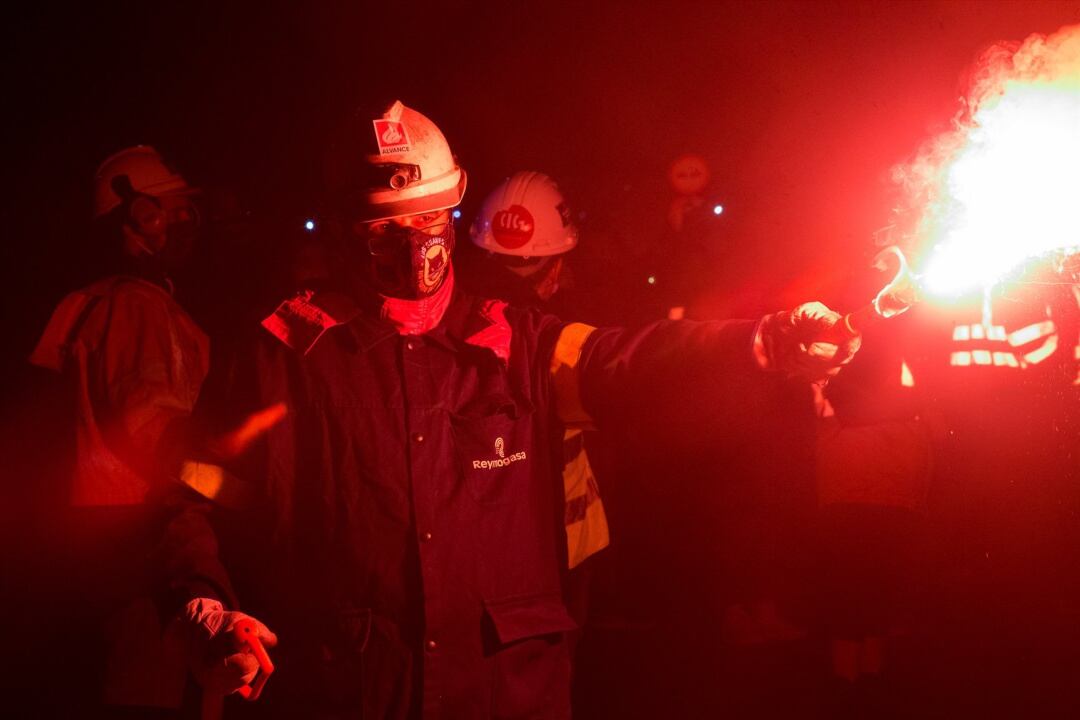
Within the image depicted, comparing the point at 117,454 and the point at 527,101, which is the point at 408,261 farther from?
the point at 527,101

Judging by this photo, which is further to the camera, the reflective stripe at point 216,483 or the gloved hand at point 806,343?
the reflective stripe at point 216,483

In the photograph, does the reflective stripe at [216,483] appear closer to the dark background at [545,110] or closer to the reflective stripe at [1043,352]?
the reflective stripe at [1043,352]

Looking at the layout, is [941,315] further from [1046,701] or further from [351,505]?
[351,505]

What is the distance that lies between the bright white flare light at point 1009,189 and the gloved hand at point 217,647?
7.31 ft

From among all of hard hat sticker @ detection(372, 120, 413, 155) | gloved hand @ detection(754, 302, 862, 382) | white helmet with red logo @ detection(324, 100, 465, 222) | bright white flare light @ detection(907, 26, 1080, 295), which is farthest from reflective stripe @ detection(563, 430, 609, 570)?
bright white flare light @ detection(907, 26, 1080, 295)

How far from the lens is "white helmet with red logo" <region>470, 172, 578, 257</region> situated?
23.5 ft

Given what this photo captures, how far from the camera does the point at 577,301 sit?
7.70 m

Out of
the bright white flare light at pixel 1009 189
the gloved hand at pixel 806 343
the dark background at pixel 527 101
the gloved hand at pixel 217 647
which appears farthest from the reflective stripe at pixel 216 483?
the dark background at pixel 527 101

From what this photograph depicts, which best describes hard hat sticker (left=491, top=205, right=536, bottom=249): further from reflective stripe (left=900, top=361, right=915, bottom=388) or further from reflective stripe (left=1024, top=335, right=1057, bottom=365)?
reflective stripe (left=1024, top=335, right=1057, bottom=365)

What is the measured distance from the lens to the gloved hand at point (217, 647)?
8.82ft

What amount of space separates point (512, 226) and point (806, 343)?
4757 mm

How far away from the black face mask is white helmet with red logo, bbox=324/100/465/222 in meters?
0.10

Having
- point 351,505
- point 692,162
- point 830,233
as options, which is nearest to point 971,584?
point 830,233

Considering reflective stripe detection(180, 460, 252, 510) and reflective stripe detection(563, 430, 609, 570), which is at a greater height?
reflective stripe detection(180, 460, 252, 510)
